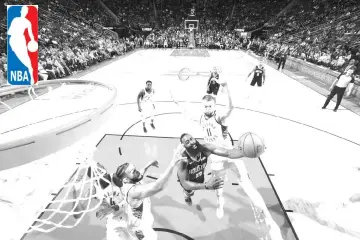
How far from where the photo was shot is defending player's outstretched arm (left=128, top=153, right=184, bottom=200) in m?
2.76

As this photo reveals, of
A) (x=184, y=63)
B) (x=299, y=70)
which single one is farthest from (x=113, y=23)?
(x=299, y=70)

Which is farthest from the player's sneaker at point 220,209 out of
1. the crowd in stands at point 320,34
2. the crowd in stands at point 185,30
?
the crowd in stands at point 320,34

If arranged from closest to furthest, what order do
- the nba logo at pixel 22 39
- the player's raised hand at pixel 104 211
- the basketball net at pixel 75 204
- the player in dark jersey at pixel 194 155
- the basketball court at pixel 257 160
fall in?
the player's raised hand at pixel 104 211
the basketball net at pixel 75 204
the player in dark jersey at pixel 194 155
the basketball court at pixel 257 160
the nba logo at pixel 22 39

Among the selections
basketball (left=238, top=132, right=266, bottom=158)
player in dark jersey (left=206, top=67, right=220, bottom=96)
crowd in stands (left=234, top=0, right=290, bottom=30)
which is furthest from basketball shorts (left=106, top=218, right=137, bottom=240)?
crowd in stands (left=234, top=0, right=290, bottom=30)

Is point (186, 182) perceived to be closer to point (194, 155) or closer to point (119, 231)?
point (194, 155)

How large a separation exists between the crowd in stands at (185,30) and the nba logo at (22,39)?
170 inches

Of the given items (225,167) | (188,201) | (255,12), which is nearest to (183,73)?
(225,167)

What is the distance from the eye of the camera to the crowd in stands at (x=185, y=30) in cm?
1595

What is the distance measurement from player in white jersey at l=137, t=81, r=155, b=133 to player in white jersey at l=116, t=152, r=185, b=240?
13.6ft

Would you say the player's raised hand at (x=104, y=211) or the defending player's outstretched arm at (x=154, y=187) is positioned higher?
the defending player's outstretched arm at (x=154, y=187)

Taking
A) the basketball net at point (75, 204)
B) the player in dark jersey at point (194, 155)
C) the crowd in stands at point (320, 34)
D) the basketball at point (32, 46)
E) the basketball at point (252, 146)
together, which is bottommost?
the basketball net at point (75, 204)

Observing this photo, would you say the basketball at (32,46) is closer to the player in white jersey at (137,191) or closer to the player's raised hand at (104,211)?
the player in white jersey at (137,191)

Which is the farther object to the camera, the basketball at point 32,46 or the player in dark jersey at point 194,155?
the basketball at point 32,46

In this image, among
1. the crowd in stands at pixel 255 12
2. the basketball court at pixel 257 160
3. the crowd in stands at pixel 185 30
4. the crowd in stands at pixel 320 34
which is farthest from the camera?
the crowd in stands at pixel 255 12
